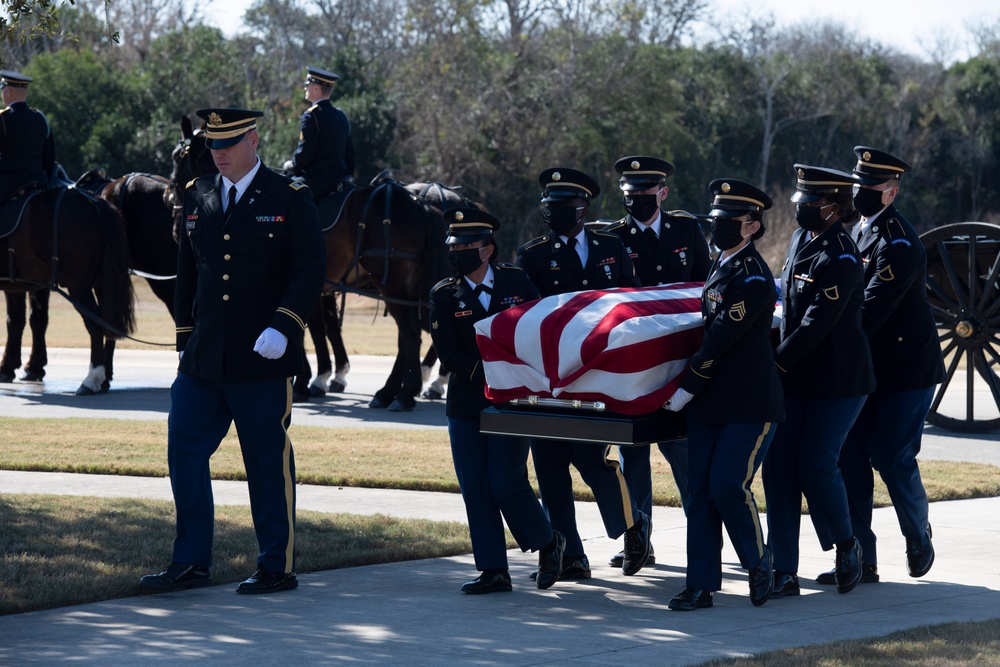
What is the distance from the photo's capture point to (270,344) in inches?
231

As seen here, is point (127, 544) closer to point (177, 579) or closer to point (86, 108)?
point (177, 579)

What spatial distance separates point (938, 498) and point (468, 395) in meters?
3.82

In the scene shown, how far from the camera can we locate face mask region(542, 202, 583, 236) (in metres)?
6.54

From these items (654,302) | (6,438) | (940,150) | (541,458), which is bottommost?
(6,438)

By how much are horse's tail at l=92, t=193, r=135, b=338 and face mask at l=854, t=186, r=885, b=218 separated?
28.2 feet

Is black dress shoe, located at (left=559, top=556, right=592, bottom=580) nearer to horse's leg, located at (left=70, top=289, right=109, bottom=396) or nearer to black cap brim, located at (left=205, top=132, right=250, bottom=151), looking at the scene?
black cap brim, located at (left=205, top=132, right=250, bottom=151)

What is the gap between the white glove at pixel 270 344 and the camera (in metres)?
5.87

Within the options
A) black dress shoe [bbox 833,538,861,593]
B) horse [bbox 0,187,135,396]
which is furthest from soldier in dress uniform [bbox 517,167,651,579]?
horse [bbox 0,187,135,396]

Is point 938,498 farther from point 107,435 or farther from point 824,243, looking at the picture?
point 107,435

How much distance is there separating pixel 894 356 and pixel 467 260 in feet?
6.73

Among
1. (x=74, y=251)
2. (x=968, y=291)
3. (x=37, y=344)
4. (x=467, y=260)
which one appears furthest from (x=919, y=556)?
(x=37, y=344)

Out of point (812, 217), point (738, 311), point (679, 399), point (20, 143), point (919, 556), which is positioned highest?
point (20, 143)

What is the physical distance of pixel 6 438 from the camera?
421 inches

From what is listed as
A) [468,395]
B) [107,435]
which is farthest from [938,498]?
[107,435]
